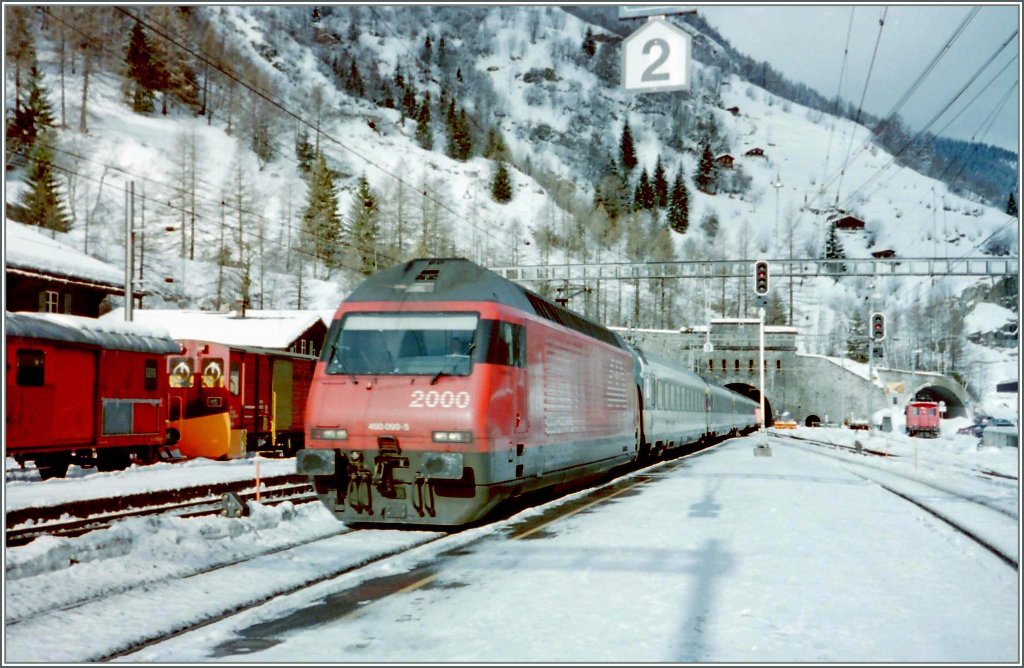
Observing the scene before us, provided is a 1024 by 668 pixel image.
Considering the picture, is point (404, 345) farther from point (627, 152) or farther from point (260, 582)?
point (627, 152)

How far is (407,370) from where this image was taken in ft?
39.4

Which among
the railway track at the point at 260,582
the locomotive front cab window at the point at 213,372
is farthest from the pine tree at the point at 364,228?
the railway track at the point at 260,582

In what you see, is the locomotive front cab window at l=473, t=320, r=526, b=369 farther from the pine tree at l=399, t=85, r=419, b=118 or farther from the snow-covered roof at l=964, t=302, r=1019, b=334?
the pine tree at l=399, t=85, r=419, b=118

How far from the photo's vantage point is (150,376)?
24.8 metres

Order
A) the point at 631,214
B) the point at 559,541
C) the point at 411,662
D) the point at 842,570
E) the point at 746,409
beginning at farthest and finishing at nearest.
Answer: the point at 631,214, the point at 746,409, the point at 559,541, the point at 842,570, the point at 411,662

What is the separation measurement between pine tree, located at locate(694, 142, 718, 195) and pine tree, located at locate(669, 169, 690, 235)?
702cm

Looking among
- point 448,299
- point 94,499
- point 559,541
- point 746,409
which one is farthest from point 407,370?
point 746,409

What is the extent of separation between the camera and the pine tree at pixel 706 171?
5669 inches


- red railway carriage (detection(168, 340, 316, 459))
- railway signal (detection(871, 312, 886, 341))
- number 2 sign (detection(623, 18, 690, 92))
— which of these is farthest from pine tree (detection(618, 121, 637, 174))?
number 2 sign (detection(623, 18, 690, 92))

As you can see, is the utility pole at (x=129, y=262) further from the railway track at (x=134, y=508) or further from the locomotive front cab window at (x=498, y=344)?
the locomotive front cab window at (x=498, y=344)

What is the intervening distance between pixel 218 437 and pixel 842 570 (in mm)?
23824

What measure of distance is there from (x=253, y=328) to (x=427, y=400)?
3476cm

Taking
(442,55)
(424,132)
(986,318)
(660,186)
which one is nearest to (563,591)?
(986,318)

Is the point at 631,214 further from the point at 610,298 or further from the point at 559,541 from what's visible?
the point at 559,541
